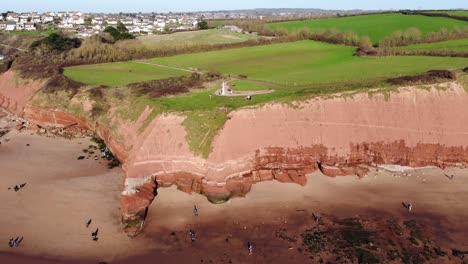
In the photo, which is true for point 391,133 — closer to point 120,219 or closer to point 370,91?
point 370,91

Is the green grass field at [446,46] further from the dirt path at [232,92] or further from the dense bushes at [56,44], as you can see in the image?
the dense bushes at [56,44]

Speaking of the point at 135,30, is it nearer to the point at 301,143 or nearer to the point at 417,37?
the point at 417,37

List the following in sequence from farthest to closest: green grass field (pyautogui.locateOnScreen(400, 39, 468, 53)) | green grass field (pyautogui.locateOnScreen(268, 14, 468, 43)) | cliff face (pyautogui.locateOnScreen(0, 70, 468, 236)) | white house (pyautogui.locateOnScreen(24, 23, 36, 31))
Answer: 1. white house (pyautogui.locateOnScreen(24, 23, 36, 31))
2. green grass field (pyautogui.locateOnScreen(268, 14, 468, 43))
3. green grass field (pyautogui.locateOnScreen(400, 39, 468, 53))
4. cliff face (pyautogui.locateOnScreen(0, 70, 468, 236))

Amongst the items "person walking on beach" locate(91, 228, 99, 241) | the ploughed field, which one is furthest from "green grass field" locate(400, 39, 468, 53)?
"person walking on beach" locate(91, 228, 99, 241)

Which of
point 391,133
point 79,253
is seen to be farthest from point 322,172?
point 79,253

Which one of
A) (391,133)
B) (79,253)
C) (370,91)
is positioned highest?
(370,91)

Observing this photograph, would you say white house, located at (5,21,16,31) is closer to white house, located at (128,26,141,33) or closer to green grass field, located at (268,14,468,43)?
white house, located at (128,26,141,33)
